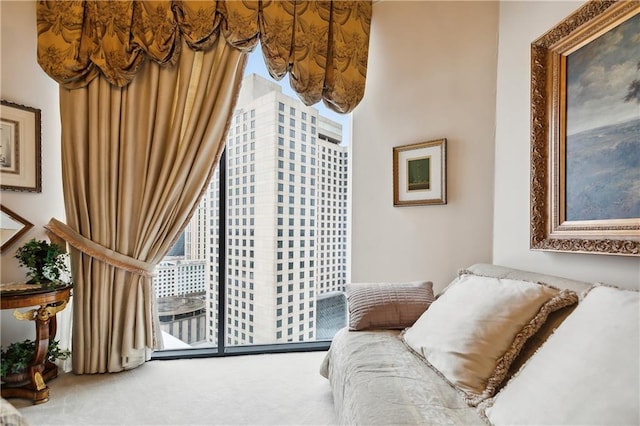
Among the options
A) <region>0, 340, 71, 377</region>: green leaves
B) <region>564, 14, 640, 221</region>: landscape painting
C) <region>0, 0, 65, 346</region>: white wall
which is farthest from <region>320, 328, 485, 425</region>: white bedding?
<region>0, 0, 65, 346</region>: white wall

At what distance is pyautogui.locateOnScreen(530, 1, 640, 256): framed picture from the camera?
4.06ft

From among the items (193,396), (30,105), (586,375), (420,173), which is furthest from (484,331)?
(30,105)

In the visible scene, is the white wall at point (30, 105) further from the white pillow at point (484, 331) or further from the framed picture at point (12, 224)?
the white pillow at point (484, 331)

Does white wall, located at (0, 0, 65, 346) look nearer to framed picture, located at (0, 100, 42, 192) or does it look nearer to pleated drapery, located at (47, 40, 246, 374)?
framed picture, located at (0, 100, 42, 192)

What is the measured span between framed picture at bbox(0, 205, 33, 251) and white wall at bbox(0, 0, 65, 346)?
0.11ft

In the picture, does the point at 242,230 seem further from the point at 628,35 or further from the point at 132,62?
the point at 628,35

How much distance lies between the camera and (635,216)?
1.21 metres

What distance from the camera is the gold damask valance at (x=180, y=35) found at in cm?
200

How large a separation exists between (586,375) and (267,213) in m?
2.04

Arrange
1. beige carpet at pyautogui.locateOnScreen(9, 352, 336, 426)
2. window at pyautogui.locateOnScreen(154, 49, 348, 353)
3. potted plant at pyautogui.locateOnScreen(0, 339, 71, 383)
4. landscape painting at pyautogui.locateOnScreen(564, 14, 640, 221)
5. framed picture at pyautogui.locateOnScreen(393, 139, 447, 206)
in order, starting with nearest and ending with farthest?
landscape painting at pyautogui.locateOnScreen(564, 14, 640, 221), beige carpet at pyautogui.locateOnScreen(9, 352, 336, 426), potted plant at pyautogui.locateOnScreen(0, 339, 71, 383), framed picture at pyautogui.locateOnScreen(393, 139, 447, 206), window at pyautogui.locateOnScreen(154, 49, 348, 353)

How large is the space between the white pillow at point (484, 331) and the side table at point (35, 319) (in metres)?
1.98

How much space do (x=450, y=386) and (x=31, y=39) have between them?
3100 millimetres

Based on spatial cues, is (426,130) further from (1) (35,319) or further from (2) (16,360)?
(2) (16,360)

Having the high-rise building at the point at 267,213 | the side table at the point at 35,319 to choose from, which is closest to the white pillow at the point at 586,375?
the high-rise building at the point at 267,213
